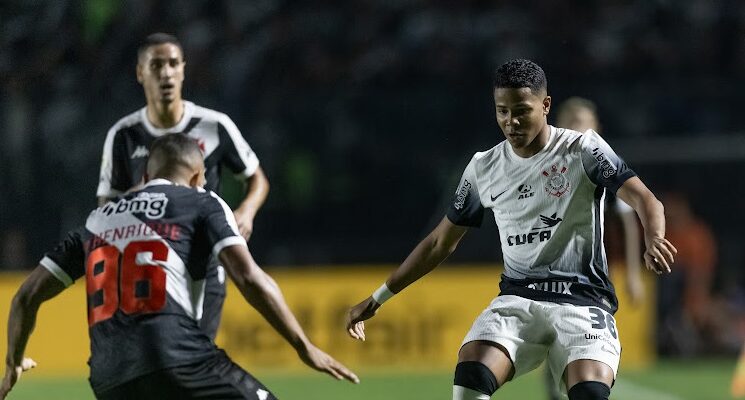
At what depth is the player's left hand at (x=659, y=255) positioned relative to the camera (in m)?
5.24

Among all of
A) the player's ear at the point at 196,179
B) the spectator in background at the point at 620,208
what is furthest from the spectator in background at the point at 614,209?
the player's ear at the point at 196,179

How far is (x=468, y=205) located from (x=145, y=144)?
80.0 inches

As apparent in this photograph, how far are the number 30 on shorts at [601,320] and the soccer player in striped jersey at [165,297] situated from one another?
127cm

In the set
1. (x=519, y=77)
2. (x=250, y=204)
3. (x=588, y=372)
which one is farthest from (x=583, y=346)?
(x=250, y=204)

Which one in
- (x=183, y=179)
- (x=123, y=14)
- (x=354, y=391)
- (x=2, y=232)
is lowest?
(x=354, y=391)

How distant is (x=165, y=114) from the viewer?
730cm

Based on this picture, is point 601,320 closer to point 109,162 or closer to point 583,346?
point 583,346

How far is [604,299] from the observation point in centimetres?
595

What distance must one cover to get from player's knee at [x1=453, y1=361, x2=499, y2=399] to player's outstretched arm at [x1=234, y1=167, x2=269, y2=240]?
1.79 meters

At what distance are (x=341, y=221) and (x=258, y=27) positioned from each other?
325cm

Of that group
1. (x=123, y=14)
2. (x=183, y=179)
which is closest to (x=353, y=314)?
(x=183, y=179)

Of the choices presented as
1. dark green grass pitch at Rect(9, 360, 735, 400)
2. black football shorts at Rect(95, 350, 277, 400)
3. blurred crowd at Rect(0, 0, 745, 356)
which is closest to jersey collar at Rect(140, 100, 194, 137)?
A: black football shorts at Rect(95, 350, 277, 400)

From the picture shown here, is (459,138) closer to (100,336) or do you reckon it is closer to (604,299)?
(604,299)

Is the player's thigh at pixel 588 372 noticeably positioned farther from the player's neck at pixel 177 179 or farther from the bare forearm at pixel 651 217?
the player's neck at pixel 177 179
